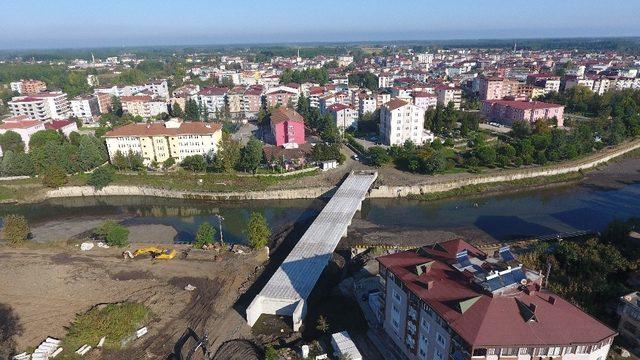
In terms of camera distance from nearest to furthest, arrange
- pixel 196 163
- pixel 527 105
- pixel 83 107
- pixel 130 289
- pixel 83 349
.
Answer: pixel 83 349, pixel 130 289, pixel 196 163, pixel 527 105, pixel 83 107

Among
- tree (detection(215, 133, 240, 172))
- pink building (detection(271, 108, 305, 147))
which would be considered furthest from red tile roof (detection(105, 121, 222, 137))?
pink building (detection(271, 108, 305, 147))

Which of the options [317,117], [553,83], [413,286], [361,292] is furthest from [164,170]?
[553,83]

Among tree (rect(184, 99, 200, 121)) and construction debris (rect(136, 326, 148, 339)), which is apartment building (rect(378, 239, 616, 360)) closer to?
construction debris (rect(136, 326, 148, 339))

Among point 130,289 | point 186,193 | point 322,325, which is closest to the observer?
point 322,325

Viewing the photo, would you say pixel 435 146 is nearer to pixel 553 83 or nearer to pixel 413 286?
pixel 413 286

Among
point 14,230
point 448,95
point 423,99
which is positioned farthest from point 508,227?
point 448,95

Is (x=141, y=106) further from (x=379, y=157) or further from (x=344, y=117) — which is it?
(x=379, y=157)

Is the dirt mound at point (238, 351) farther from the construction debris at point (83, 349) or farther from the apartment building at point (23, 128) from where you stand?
the apartment building at point (23, 128)
